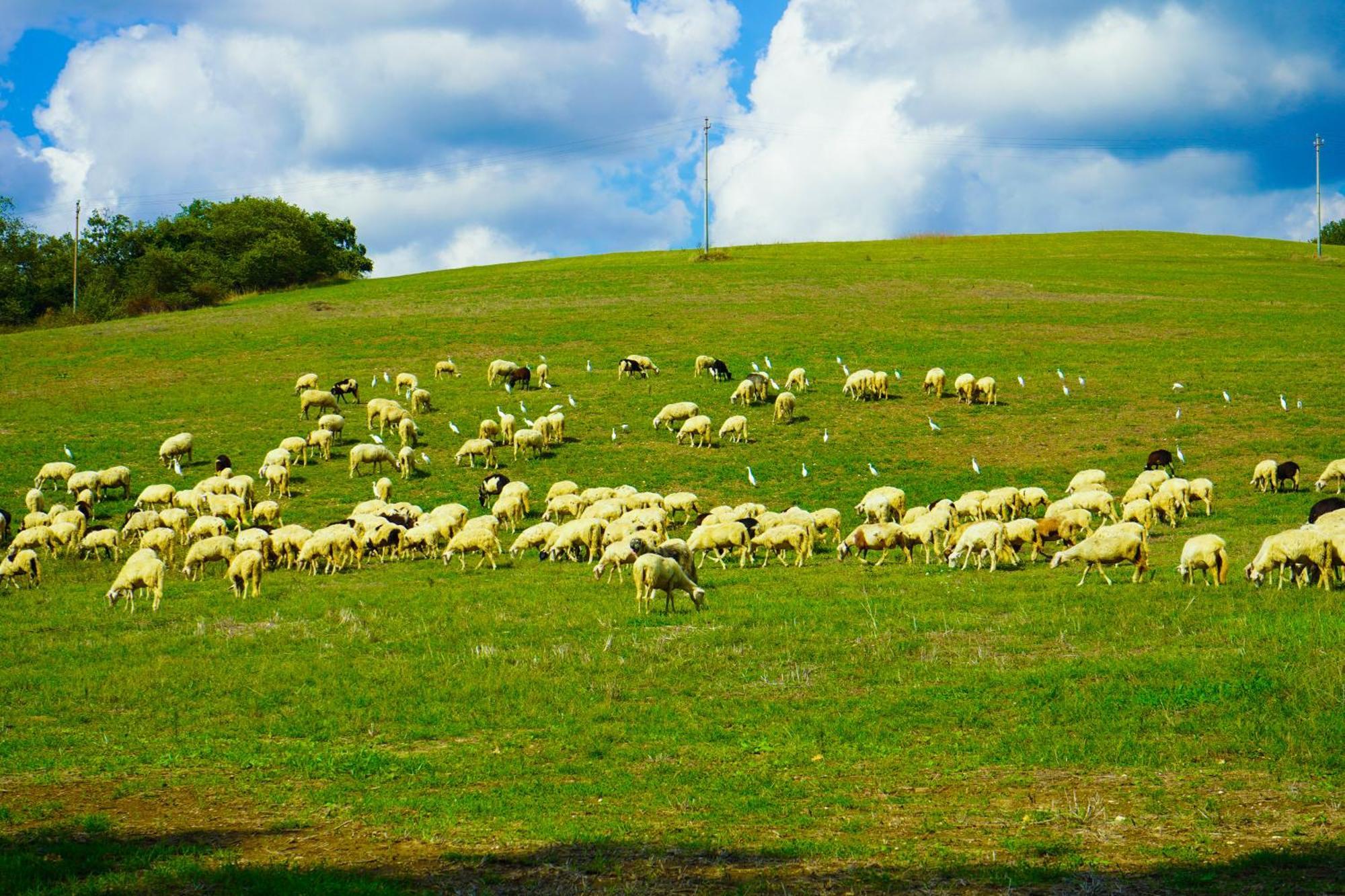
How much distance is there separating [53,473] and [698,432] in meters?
20.7

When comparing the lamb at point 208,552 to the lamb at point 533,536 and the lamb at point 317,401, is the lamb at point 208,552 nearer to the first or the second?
the lamb at point 533,536

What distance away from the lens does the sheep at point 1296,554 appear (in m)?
16.9

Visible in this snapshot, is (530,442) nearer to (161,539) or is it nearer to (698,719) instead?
(161,539)

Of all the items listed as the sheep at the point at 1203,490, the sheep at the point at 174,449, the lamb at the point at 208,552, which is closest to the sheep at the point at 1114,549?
the sheep at the point at 1203,490

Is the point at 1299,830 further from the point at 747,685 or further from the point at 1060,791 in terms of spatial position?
the point at 747,685

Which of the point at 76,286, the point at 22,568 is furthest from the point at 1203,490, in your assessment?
the point at 76,286

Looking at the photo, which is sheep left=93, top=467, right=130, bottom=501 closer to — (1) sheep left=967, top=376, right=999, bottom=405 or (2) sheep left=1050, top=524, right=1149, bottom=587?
(2) sheep left=1050, top=524, right=1149, bottom=587

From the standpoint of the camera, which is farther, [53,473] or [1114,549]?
[53,473]

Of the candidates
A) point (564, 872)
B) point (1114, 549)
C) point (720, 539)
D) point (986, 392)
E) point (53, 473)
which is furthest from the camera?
point (986, 392)

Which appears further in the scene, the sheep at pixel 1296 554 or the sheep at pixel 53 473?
the sheep at pixel 53 473

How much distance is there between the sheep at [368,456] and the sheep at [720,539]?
49.7ft

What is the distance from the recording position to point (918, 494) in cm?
3086

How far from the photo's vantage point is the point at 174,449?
3569 centimetres

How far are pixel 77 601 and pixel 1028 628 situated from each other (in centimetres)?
1688
